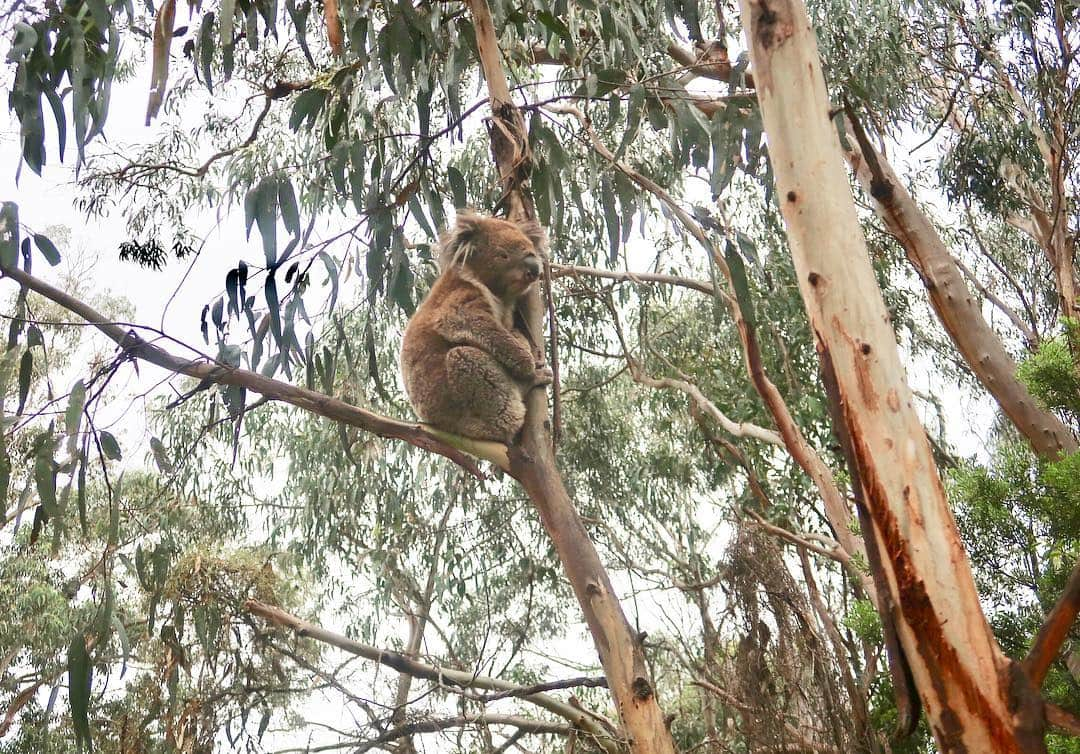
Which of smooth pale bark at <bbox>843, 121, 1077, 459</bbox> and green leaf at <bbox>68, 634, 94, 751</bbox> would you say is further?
smooth pale bark at <bbox>843, 121, 1077, 459</bbox>

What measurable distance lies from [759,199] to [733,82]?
322cm

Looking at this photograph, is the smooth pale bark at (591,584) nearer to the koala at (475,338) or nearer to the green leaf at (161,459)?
the koala at (475,338)

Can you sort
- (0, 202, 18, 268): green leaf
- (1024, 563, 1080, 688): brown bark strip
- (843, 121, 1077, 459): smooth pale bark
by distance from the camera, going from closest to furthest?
(1024, 563, 1080, 688): brown bark strip, (0, 202, 18, 268): green leaf, (843, 121, 1077, 459): smooth pale bark

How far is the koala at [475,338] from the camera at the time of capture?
307 cm

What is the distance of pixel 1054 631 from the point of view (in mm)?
1481

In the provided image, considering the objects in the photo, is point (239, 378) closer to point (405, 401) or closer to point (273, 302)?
point (273, 302)

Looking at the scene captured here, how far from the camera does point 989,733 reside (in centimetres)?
151

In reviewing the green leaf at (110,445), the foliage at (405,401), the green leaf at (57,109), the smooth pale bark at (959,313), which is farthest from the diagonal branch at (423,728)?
the smooth pale bark at (959,313)

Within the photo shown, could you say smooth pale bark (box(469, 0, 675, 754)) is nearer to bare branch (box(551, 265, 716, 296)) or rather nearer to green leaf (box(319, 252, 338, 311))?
green leaf (box(319, 252, 338, 311))

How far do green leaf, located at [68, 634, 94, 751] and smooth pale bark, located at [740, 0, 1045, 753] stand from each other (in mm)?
1846

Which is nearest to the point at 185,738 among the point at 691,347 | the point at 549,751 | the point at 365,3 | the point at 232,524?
the point at 549,751

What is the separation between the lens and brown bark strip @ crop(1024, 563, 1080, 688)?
1461mm

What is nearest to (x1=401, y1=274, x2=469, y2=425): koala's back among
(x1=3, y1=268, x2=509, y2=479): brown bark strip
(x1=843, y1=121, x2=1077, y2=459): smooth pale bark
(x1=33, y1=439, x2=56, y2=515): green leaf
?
(x1=3, y1=268, x2=509, y2=479): brown bark strip

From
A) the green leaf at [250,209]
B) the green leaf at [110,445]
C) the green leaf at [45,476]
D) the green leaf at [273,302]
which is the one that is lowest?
the green leaf at [45,476]
